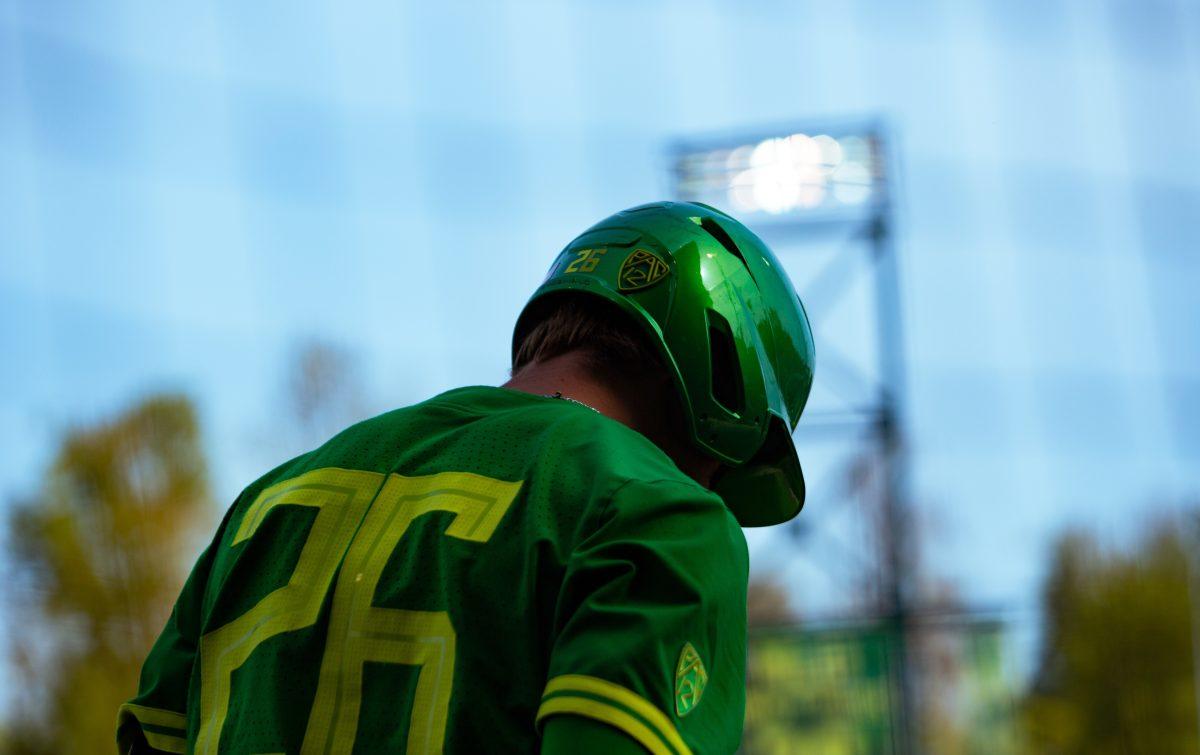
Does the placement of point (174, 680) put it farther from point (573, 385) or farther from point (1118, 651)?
point (1118, 651)

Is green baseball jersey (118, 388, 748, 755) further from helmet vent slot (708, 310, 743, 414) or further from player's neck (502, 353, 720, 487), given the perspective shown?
helmet vent slot (708, 310, 743, 414)

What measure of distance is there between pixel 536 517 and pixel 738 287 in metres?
0.89

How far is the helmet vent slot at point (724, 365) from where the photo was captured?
8.00 ft

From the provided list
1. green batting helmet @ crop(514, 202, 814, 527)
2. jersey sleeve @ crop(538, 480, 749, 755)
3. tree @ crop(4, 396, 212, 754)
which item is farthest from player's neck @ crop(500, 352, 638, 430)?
tree @ crop(4, 396, 212, 754)

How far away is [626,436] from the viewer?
1.89 meters

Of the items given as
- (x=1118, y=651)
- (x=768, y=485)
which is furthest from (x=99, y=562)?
(x=768, y=485)

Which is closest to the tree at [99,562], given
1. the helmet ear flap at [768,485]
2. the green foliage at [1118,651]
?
the green foliage at [1118,651]

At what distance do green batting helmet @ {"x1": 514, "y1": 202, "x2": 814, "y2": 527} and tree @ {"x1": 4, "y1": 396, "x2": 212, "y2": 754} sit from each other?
86.2 feet

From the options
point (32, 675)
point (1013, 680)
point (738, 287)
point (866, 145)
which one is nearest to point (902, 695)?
point (1013, 680)

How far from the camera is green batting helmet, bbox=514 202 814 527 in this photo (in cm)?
235

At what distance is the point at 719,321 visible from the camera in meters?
2.45

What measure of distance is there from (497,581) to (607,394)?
50 centimetres

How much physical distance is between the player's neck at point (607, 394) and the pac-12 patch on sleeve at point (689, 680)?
1.78ft

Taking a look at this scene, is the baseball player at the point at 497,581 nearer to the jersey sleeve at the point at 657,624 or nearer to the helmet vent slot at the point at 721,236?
the jersey sleeve at the point at 657,624
